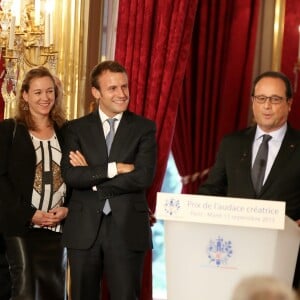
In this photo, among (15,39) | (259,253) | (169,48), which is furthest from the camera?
(169,48)

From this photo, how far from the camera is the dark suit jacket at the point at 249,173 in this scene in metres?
3.10

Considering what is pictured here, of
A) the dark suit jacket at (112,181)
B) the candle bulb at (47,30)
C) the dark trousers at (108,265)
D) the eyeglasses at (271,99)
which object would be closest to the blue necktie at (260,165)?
the eyeglasses at (271,99)

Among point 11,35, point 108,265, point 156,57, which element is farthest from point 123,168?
point 156,57

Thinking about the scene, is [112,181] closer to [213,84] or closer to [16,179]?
[16,179]

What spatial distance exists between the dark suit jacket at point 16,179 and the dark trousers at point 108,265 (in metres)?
0.31

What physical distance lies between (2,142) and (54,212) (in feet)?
1.45

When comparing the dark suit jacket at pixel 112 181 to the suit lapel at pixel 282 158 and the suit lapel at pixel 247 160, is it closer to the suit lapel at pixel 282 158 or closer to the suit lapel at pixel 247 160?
the suit lapel at pixel 247 160

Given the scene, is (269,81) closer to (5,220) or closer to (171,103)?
(171,103)

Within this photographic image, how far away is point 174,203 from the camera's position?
8.54ft

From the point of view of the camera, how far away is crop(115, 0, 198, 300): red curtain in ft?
14.2

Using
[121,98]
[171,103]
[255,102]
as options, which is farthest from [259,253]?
[171,103]

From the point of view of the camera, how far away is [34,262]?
3.69 m

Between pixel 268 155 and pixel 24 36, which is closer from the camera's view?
pixel 268 155

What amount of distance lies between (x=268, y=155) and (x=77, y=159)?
934 millimetres
